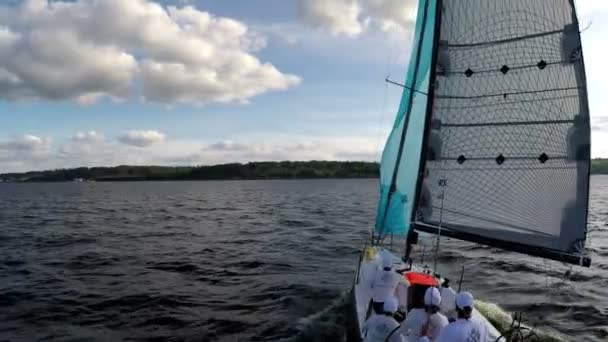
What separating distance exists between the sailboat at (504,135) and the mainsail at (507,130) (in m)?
0.02

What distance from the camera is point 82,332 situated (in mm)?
13602

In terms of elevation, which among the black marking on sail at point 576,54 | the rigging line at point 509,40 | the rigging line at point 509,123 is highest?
the rigging line at point 509,40

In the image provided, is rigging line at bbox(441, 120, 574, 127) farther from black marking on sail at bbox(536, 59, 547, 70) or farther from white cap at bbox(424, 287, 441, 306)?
white cap at bbox(424, 287, 441, 306)

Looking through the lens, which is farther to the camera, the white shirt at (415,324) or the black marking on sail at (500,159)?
the black marking on sail at (500,159)

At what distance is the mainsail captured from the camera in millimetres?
10047

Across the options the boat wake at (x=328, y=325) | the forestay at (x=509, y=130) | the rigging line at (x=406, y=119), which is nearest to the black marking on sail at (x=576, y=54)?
the forestay at (x=509, y=130)

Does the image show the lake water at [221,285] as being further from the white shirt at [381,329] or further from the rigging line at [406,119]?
the white shirt at [381,329]

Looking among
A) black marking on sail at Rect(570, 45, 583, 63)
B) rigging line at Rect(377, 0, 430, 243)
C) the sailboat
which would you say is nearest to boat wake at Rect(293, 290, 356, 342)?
the sailboat

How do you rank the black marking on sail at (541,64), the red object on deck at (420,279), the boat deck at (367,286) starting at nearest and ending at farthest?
the boat deck at (367,286) → the red object on deck at (420,279) → the black marking on sail at (541,64)

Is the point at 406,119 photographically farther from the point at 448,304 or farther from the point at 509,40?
the point at 448,304

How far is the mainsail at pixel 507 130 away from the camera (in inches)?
396

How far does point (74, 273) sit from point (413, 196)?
51.5 ft

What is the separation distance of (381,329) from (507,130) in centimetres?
564

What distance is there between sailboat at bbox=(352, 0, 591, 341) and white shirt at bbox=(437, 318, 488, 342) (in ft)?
7.77
